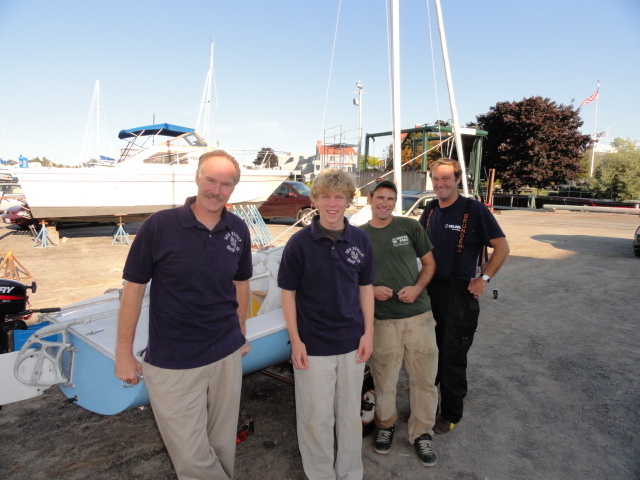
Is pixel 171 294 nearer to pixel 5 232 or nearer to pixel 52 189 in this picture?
pixel 52 189

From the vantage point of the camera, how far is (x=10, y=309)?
117 inches

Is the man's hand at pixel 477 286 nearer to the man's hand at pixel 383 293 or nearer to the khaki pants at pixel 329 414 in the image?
the man's hand at pixel 383 293

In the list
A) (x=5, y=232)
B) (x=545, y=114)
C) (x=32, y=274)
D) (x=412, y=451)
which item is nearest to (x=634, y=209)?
(x=545, y=114)

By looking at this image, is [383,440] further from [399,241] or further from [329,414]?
[399,241]

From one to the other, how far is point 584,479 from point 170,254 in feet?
9.36

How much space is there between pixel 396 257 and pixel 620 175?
100ft

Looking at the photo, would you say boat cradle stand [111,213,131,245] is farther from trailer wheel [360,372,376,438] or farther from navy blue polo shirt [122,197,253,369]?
navy blue polo shirt [122,197,253,369]

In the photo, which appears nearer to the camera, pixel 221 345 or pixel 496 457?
pixel 221 345

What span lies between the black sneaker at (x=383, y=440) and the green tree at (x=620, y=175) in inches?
1196

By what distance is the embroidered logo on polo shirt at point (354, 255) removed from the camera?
221 centimetres

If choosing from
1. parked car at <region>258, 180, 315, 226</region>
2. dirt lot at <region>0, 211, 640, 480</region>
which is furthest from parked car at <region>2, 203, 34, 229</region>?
dirt lot at <region>0, 211, 640, 480</region>

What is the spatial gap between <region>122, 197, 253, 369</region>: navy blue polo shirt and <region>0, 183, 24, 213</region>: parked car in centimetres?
1823

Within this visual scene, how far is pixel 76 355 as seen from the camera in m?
2.44

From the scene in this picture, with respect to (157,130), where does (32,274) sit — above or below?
below
